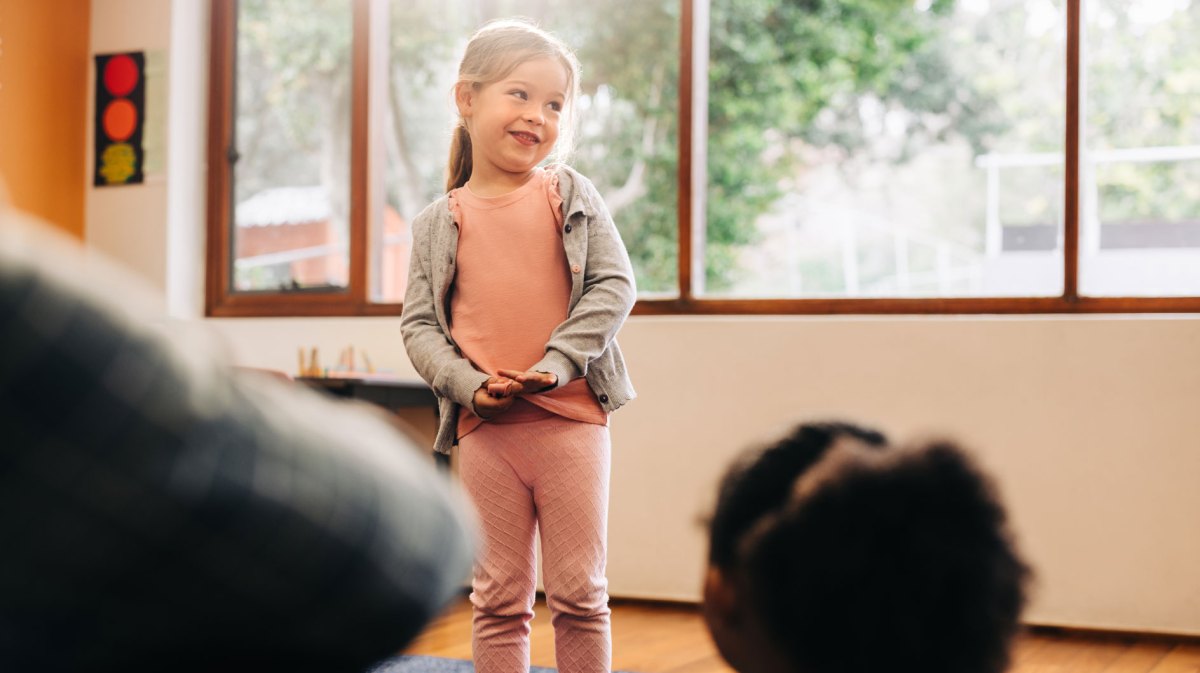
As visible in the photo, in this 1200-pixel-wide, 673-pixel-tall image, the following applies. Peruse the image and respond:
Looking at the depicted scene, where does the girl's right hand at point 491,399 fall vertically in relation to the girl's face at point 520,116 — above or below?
below

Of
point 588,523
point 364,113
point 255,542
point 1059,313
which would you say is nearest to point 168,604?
point 255,542

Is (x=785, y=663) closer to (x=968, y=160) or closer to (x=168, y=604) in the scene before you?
(x=168, y=604)

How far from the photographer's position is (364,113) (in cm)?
379

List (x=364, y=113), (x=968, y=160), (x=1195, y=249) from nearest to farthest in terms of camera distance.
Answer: (x=1195, y=249)
(x=968, y=160)
(x=364, y=113)

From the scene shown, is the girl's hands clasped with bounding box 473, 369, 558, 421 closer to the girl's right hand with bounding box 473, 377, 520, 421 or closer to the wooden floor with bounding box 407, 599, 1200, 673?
the girl's right hand with bounding box 473, 377, 520, 421

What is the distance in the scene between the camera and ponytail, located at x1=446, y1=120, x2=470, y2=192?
1.96m

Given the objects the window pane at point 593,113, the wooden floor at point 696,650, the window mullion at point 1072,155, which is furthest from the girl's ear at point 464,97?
the window mullion at point 1072,155

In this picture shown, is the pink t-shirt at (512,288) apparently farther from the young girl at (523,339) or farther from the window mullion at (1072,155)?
the window mullion at (1072,155)

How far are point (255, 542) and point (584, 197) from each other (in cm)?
134

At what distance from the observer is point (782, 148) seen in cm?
343

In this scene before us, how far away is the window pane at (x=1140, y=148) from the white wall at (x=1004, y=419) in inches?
8.8

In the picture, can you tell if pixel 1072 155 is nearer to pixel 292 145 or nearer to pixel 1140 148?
pixel 1140 148

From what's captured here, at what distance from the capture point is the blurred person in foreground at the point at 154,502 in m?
0.49

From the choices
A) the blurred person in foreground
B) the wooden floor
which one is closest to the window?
the wooden floor
